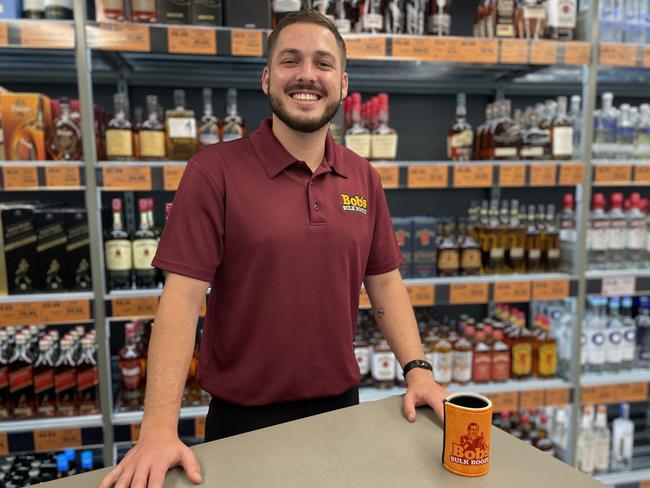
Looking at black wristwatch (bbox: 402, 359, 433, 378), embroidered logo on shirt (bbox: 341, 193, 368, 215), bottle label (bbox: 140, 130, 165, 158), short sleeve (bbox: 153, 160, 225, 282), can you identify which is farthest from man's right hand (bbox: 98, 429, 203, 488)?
bottle label (bbox: 140, 130, 165, 158)

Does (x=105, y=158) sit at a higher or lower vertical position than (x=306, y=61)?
lower

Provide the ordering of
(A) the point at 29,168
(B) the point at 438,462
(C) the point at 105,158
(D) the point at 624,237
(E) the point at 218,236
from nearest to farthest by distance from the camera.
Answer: (B) the point at 438,462 → (E) the point at 218,236 → (A) the point at 29,168 → (C) the point at 105,158 → (D) the point at 624,237

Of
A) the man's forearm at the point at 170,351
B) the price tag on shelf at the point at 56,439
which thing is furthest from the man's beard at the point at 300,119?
the price tag on shelf at the point at 56,439

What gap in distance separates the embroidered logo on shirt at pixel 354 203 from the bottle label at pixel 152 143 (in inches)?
44.9

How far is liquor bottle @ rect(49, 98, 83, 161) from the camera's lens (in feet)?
7.07

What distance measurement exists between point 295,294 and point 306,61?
0.59 meters

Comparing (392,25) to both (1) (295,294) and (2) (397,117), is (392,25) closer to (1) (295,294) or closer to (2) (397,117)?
(2) (397,117)

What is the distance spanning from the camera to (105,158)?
2.31 meters

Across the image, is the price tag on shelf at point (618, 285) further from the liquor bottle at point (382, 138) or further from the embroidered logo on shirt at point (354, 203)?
the embroidered logo on shirt at point (354, 203)

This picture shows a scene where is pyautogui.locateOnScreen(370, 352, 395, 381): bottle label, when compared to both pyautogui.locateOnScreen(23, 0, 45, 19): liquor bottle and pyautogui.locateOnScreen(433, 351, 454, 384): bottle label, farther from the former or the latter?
pyautogui.locateOnScreen(23, 0, 45, 19): liquor bottle

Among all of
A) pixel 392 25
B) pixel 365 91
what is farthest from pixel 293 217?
pixel 365 91

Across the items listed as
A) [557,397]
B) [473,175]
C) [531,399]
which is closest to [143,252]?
[473,175]

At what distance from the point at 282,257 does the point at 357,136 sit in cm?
119

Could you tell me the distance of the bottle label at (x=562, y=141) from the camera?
2.46m
